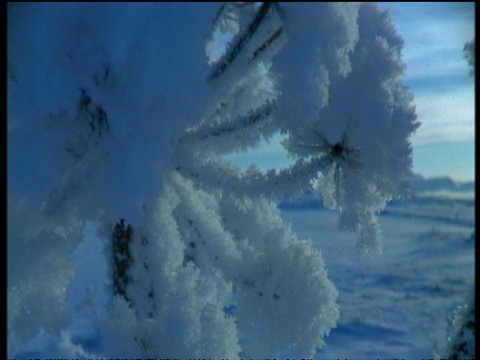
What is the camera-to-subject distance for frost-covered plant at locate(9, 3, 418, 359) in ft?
3.02

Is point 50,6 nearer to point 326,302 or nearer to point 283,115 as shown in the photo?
point 283,115

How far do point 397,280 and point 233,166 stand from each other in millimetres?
2624

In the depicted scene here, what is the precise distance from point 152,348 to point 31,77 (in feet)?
2.32

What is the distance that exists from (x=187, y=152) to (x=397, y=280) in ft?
8.93

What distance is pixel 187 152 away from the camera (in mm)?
1157

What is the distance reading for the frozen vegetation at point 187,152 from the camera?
0.91 metres

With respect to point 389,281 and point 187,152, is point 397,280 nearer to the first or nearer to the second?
point 389,281

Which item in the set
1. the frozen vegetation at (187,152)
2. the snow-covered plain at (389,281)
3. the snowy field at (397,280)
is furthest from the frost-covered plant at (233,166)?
the snowy field at (397,280)

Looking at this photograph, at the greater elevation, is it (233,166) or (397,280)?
(233,166)

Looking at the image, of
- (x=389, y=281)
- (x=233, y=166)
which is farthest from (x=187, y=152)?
(x=389, y=281)

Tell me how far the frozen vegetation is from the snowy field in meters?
0.96

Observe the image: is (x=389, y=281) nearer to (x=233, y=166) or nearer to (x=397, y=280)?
(x=397, y=280)

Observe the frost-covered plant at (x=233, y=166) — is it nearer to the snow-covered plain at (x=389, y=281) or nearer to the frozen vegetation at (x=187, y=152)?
the frozen vegetation at (x=187, y=152)

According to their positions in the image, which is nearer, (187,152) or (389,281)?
(187,152)
